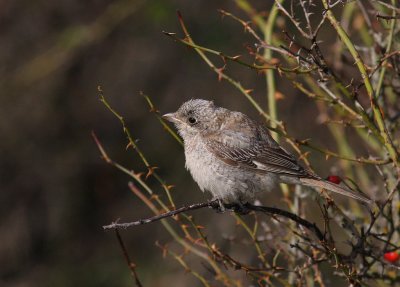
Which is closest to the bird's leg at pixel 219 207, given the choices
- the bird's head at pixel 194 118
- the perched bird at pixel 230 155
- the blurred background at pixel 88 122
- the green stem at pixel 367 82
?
the perched bird at pixel 230 155

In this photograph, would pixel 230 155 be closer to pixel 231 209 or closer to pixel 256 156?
pixel 256 156

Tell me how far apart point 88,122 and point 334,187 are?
16.5 feet

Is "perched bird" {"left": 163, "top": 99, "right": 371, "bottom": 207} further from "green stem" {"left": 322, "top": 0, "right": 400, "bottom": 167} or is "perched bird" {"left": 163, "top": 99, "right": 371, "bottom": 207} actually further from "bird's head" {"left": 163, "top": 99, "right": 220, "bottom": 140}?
"green stem" {"left": 322, "top": 0, "right": 400, "bottom": 167}

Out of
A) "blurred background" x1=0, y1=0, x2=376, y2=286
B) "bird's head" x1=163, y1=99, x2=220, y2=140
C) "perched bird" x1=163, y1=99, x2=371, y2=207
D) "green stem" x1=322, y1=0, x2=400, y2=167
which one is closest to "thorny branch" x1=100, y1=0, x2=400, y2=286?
"green stem" x1=322, y1=0, x2=400, y2=167

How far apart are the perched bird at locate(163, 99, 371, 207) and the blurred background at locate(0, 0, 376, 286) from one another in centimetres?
330

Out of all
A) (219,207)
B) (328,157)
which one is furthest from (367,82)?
(219,207)

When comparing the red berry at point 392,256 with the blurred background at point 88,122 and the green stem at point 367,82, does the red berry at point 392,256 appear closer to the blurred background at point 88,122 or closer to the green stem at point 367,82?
the green stem at point 367,82

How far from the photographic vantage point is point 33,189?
831 cm

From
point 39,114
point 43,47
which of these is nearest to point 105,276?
point 39,114

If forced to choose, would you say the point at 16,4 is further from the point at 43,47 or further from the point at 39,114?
the point at 39,114

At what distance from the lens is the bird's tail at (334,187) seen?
377 centimetres

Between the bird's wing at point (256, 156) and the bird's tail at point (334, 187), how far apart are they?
24cm

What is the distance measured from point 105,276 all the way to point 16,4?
3.24 metres

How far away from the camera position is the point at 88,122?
8547mm
